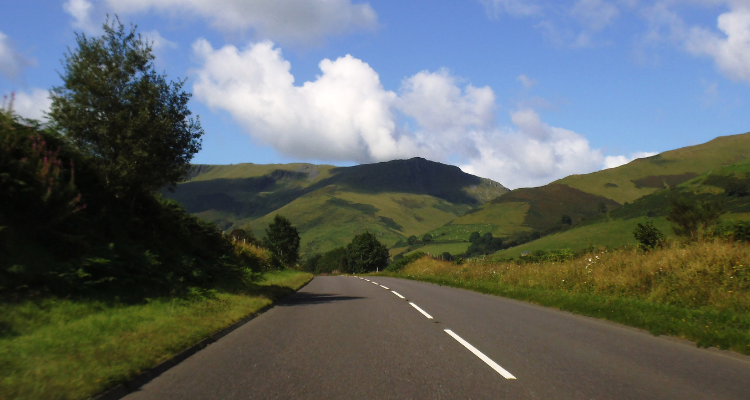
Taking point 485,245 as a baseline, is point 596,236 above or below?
above

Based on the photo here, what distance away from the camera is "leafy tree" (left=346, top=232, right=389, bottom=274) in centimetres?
12838

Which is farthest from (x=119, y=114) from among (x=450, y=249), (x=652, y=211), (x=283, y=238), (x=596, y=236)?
(x=450, y=249)

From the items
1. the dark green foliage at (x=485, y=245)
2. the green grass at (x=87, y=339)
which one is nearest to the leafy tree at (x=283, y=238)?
the dark green foliage at (x=485, y=245)

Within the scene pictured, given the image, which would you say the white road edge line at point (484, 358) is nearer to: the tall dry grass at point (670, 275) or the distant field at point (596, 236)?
the tall dry grass at point (670, 275)

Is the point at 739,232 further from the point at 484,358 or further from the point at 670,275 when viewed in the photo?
the point at 484,358

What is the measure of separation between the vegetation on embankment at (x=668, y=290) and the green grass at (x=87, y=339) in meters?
9.70

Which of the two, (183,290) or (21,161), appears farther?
(183,290)

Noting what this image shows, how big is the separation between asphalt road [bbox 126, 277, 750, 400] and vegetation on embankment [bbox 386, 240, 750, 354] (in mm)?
643

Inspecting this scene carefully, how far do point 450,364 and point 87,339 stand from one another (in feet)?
20.0

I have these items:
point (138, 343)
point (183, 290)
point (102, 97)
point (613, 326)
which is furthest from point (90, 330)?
point (613, 326)

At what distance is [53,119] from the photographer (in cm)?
1546

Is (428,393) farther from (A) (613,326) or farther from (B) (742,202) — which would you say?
(B) (742,202)

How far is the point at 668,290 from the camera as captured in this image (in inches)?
541

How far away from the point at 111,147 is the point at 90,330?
9.11 m
